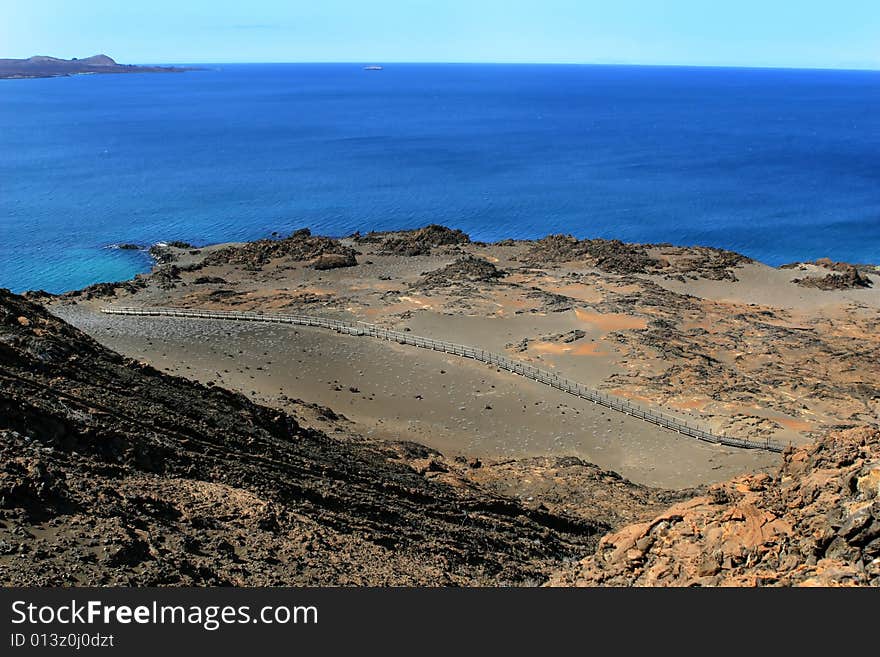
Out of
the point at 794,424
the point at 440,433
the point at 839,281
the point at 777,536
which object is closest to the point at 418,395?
the point at 440,433

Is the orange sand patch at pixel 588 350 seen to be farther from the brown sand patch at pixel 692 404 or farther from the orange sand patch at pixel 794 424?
the orange sand patch at pixel 794 424

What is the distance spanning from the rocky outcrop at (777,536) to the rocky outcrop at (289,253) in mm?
54119

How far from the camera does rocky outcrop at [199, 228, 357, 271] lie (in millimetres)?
73750

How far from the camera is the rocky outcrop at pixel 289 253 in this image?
73.8 meters

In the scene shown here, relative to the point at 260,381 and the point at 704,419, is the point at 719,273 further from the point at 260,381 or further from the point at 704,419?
the point at 260,381

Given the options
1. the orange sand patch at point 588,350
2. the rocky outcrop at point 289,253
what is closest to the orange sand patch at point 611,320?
the orange sand patch at point 588,350

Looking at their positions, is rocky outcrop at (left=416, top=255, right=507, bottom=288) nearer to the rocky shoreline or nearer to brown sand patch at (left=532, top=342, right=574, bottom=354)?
the rocky shoreline

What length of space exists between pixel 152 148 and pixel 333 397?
13011 cm

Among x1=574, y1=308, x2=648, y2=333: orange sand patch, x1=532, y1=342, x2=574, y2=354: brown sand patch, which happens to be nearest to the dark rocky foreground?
x1=532, y1=342, x2=574, y2=354: brown sand patch

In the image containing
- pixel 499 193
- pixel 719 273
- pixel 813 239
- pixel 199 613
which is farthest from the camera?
pixel 499 193

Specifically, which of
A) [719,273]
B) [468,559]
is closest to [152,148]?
[719,273]

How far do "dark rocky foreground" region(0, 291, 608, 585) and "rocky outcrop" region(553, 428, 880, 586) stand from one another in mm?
2837

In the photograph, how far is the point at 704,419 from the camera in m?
40.2

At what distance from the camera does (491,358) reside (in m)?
48.2
